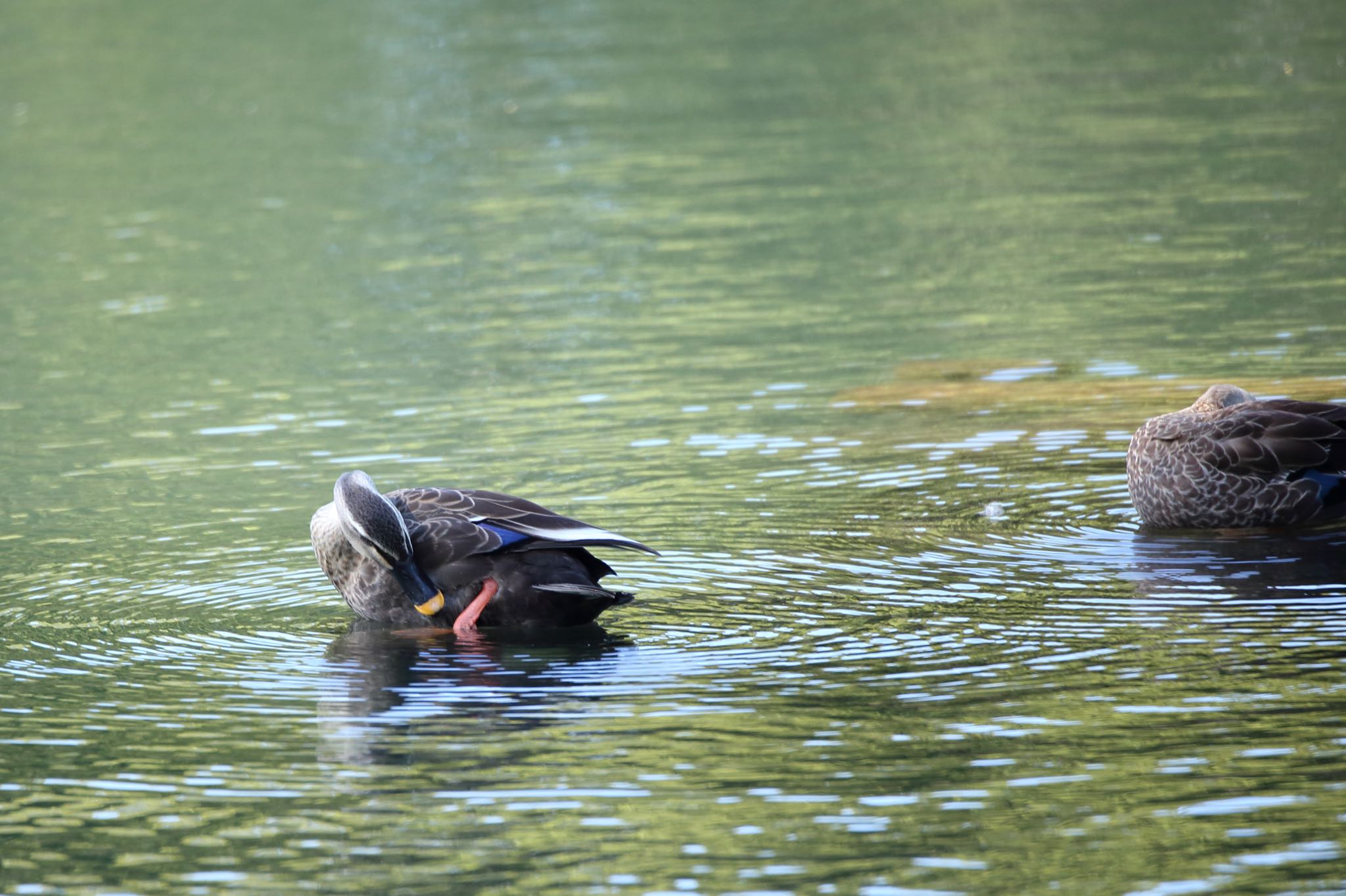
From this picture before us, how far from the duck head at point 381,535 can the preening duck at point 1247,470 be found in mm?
4109

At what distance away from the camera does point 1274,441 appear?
Result: 10688 mm

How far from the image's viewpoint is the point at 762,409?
572 inches

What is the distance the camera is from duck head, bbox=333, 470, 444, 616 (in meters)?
9.40

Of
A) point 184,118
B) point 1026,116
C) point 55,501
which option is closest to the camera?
point 55,501

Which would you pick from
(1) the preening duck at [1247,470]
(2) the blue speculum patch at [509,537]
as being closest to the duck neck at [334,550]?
(2) the blue speculum patch at [509,537]

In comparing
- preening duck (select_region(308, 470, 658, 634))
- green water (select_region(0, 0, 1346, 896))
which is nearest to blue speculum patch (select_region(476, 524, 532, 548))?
preening duck (select_region(308, 470, 658, 634))

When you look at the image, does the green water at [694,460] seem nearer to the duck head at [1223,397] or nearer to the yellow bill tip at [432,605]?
the yellow bill tip at [432,605]

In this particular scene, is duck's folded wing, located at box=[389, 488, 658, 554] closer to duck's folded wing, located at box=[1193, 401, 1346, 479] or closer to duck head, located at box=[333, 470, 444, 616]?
duck head, located at box=[333, 470, 444, 616]

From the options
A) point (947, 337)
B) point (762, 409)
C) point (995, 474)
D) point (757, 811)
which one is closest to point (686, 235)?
point (947, 337)

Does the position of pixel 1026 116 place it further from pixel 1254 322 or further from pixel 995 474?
pixel 995 474

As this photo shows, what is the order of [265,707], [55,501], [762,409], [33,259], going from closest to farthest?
[265,707] < [55,501] < [762,409] < [33,259]

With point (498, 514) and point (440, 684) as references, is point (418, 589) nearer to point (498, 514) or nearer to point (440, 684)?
point (498, 514)

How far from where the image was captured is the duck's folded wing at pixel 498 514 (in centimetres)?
941

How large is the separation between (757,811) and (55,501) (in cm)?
759
